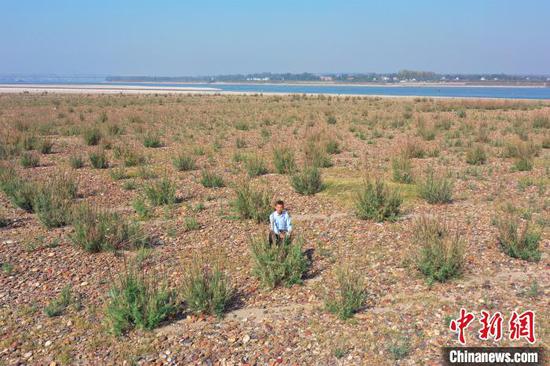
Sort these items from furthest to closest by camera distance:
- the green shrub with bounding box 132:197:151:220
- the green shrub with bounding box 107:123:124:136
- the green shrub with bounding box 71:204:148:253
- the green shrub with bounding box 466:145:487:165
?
the green shrub with bounding box 107:123:124:136 → the green shrub with bounding box 466:145:487:165 → the green shrub with bounding box 132:197:151:220 → the green shrub with bounding box 71:204:148:253

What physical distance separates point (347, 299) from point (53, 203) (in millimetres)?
6931

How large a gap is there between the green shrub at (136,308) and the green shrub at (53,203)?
424cm

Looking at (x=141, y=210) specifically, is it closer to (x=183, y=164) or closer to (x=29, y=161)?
(x=183, y=164)

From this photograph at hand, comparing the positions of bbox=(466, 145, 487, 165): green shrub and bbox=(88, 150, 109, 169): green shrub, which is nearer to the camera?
bbox=(88, 150, 109, 169): green shrub

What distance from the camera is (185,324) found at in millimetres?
5781

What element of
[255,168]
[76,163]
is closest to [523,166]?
[255,168]

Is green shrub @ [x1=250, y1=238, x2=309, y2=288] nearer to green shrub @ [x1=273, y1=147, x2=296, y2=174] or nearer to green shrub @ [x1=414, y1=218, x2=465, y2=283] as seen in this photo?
green shrub @ [x1=414, y1=218, x2=465, y2=283]

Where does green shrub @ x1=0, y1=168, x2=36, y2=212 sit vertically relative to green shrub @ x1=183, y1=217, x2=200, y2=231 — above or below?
above

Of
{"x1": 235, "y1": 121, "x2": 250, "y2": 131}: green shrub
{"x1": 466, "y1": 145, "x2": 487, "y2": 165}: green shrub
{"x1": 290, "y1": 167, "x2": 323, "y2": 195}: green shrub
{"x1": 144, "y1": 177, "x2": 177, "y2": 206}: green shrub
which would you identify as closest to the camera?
{"x1": 144, "y1": 177, "x2": 177, "y2": 206}: green shrub

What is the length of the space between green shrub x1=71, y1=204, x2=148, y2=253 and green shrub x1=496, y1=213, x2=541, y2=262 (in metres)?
6.21

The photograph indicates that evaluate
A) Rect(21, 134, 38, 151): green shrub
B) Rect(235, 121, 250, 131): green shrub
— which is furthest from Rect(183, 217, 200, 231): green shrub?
Rect(235, 121, 250, 131): green shrub
